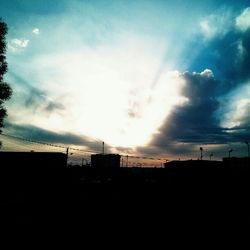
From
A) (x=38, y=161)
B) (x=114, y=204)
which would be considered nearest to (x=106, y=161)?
(x=38, y=161)

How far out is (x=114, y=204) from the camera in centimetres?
1662

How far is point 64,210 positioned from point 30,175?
1282 cm

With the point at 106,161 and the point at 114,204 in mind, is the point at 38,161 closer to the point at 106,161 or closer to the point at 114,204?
the point at 114,204

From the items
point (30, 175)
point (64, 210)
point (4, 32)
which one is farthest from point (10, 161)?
point (64, 210)

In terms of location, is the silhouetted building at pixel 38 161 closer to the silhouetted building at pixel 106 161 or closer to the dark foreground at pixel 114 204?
the dark foreground at pixel 114 204

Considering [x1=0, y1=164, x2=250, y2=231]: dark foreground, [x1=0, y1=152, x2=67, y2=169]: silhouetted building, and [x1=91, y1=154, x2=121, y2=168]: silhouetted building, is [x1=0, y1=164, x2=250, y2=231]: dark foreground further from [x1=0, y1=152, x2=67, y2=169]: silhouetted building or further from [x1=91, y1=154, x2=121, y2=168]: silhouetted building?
[x1=91, y1=154, x2=121, y2=168]: silhouetted building

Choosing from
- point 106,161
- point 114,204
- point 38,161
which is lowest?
point 114,204

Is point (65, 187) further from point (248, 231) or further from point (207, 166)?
point (207, 166)

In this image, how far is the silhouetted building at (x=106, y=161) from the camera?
51.3m

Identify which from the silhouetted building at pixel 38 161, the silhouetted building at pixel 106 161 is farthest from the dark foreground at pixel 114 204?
the silhouetted building at pixel 106 161

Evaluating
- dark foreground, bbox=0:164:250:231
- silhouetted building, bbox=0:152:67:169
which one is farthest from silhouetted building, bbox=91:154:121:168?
dark foreground, bbox=0:164:250:231

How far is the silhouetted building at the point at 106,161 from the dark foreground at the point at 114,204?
82.7 feet

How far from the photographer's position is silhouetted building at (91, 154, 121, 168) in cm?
5131

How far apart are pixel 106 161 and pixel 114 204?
A: 3543 centimetres
